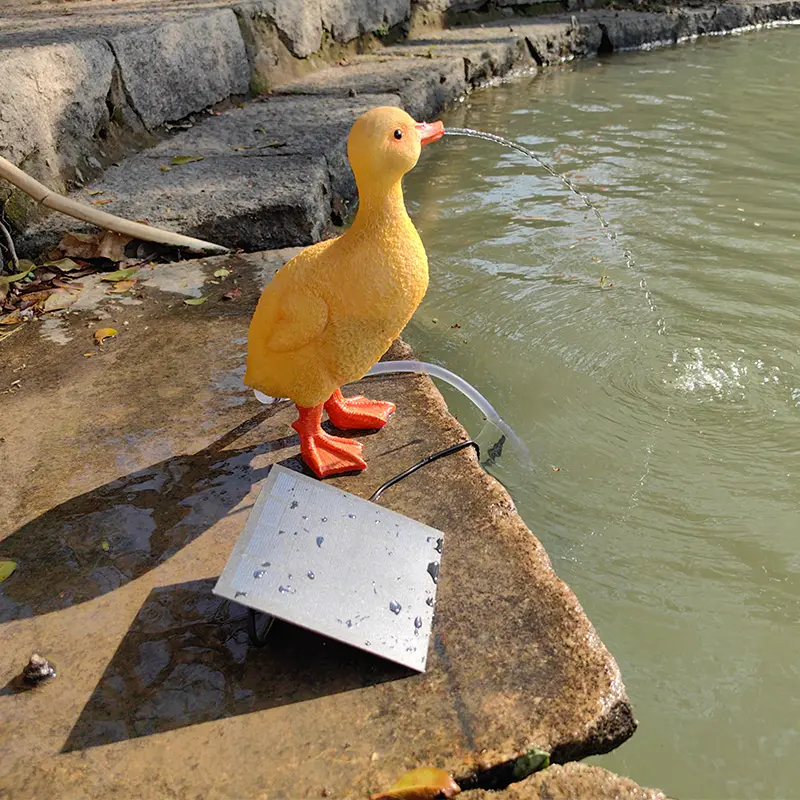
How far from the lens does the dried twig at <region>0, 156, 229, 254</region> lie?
3.51 metres

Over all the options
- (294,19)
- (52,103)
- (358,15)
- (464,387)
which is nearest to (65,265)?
(52,103)

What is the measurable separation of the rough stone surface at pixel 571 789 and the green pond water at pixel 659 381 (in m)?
0.34

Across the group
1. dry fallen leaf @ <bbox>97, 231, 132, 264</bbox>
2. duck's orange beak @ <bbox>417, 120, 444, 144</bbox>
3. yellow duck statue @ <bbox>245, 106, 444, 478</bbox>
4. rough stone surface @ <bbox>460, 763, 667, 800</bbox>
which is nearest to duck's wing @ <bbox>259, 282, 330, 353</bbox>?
yellow duck statue @ <bbox>245, 106, 444, 478</bbox>

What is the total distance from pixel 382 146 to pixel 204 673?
128cm

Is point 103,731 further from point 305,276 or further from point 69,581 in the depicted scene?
point 305,276

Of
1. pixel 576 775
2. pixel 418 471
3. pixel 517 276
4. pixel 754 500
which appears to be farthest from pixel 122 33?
pixel 576 775

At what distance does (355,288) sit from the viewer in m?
2.01

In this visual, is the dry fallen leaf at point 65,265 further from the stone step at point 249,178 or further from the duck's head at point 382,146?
the duck's head at point 382,146

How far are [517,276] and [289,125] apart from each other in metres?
2.00

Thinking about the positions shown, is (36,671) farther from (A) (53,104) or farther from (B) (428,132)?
(A) (53,104)

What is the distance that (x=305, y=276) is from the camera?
2070mm

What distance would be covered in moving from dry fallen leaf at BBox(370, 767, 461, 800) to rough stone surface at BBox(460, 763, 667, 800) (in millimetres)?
34

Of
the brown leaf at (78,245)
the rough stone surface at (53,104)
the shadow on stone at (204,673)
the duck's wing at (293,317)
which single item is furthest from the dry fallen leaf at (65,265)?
the shadow on stone at (204,673)

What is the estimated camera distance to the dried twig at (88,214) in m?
3.51
